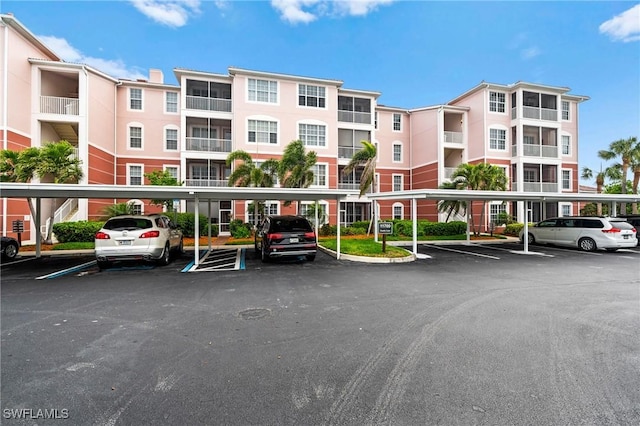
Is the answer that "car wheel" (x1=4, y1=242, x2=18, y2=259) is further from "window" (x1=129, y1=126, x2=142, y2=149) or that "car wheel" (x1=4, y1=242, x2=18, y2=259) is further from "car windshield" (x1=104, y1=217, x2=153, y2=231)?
"window" (x1=129, y1=126, x2=142, y2=149)

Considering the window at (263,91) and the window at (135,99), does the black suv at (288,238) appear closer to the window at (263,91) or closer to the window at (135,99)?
the window at (263,91)

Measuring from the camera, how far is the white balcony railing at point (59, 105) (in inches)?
686

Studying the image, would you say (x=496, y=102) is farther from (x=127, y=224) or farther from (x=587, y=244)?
(x=127, y=224)

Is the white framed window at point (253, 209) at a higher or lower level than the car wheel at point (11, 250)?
higher

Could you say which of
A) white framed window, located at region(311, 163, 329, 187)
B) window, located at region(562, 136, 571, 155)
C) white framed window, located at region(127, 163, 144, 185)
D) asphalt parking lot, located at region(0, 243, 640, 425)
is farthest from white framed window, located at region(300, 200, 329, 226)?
window, located at region(562, 136, 571, 155)

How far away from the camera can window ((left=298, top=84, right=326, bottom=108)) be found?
22.6 m

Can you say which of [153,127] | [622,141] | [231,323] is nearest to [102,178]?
[153,127]

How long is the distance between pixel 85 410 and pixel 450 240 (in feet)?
61.0

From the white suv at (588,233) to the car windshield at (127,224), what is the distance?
58.3 ft

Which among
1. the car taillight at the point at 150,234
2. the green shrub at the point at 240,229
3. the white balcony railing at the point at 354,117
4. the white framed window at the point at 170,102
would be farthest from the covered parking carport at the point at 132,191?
the white balcony railing at the point at 354,117

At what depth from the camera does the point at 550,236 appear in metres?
15.7

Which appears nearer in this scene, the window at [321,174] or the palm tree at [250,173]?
the palm tree at [250,173]

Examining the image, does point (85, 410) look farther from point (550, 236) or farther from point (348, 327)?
point (550, 236)

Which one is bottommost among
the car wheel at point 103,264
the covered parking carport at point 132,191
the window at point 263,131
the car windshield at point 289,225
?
the car wheel at point 103,264
